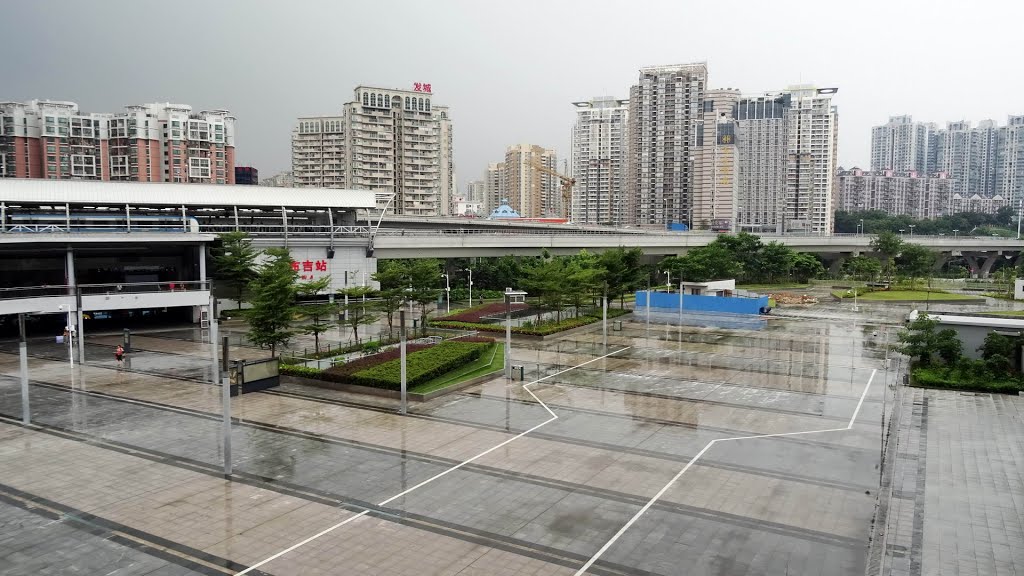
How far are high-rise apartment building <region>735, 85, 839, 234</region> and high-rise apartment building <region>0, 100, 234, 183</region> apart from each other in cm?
8129

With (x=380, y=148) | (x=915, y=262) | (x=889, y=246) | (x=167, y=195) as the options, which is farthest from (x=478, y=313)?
(x=380, y=148)

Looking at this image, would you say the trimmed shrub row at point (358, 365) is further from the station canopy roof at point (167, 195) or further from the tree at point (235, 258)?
the station canopy roof at point (167, 195)

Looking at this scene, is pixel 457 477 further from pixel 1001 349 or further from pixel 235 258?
pixel 235 258

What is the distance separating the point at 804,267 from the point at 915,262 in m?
8.96

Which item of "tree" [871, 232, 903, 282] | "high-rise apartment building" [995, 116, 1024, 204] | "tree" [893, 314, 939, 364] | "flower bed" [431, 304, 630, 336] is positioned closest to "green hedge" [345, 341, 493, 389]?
"flower bed" [431, 304, 630, 336]

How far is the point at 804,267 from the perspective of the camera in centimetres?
6500

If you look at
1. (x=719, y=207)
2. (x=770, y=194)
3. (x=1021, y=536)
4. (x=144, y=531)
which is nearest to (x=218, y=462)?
(x=144, y=531)

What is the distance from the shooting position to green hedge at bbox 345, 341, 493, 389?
2107cm

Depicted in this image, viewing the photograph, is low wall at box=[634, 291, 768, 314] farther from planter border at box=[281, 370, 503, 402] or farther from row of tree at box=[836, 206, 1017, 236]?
row of tree at box=[836, 206, 1017, 236]

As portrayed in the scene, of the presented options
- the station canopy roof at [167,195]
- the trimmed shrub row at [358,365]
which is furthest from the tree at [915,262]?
the trimmed shrub row at [358,365]

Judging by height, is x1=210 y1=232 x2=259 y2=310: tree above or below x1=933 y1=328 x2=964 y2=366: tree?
above

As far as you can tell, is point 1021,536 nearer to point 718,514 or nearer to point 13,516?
point 718,514

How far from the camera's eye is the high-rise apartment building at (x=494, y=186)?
18375 centimetres

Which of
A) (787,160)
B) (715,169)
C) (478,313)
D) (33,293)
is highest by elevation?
(787,160)
